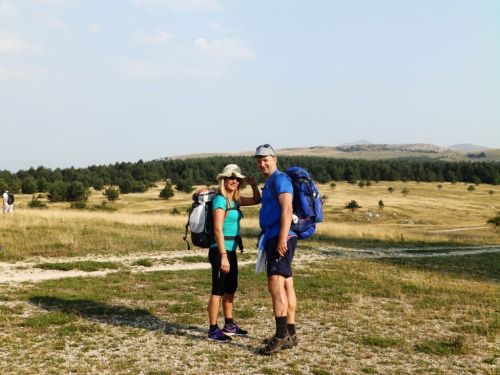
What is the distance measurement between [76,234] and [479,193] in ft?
315

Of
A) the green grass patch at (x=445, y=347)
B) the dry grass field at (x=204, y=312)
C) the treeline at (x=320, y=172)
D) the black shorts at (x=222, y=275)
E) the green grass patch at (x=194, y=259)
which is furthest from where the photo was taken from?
the treeline at (x=320, y=172)

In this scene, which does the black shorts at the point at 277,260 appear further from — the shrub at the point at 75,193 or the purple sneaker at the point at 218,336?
the shrub at the point at 75,193

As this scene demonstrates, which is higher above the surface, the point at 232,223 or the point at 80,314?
the point at 232,223

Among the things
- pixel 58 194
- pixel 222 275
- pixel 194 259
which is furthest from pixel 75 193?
pixel 222 275

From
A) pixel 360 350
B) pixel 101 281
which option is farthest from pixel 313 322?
pixel 101 281

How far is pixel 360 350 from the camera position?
22.1 ft

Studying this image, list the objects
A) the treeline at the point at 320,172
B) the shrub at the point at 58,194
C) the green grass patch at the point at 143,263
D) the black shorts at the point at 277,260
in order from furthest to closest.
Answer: the treeline at the point at 320,172
the shrub at the point at 58,194
the green grass patch at the point at 143,263
the black shorts at the point at 277,260

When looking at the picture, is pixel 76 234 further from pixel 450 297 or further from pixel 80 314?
pixel 450 297

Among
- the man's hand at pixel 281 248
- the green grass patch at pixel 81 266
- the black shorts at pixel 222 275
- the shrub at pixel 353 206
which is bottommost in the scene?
the shrub at pixel 353 206

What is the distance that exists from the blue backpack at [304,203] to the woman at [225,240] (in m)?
0.90

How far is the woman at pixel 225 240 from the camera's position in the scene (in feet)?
→ 22.2

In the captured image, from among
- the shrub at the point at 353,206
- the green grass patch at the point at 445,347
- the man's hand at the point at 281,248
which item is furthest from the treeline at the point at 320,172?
the green grass patch at the point at 445,347

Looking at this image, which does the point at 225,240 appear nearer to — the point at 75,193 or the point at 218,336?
the point at 218,336

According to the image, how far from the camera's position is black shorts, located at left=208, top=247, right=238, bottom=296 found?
6.98 meters
